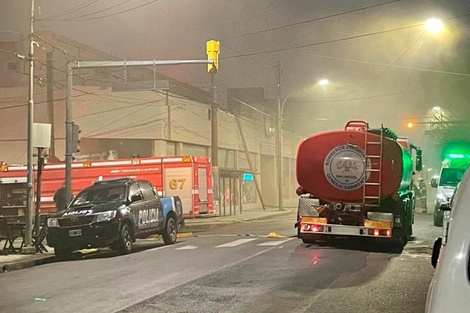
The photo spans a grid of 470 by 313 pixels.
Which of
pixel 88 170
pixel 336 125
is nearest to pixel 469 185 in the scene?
pixel 88 170

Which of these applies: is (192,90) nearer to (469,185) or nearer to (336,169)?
(336,169)

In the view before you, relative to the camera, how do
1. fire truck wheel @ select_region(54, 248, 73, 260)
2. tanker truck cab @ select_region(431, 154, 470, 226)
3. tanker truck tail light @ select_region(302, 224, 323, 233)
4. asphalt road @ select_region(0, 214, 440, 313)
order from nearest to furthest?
asphalt road @ select_region(0, 214, 440, 313) → tanker truck tail light @ select_region(302, 224, 323, 233) → fire truck wheel @ select_region(54, 248, 73, 260) → tanker truck cab @ select_region(431, 154, 470, 226)

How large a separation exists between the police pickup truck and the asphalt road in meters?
0.54

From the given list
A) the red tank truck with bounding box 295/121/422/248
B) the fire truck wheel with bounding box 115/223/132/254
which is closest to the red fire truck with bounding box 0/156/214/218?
the fire truck wheel with bounding box 115/223/132/254

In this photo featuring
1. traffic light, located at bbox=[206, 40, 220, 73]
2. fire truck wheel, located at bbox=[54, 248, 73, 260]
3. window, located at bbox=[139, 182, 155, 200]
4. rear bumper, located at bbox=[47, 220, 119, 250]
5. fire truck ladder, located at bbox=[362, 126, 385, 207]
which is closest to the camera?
fire truck ladder, located at bbox=[362, 126, 385, 207]

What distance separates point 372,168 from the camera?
47.5 feet

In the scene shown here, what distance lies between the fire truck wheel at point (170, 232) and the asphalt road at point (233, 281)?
1.97 m

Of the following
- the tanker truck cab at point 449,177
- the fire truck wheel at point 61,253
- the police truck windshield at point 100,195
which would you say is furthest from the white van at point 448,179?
the fire truck wheel at point 61,253

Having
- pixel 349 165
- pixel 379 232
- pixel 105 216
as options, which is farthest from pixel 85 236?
pixel 379 232

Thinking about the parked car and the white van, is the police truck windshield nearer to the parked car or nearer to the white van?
the white van

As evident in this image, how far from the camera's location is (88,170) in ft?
97.8

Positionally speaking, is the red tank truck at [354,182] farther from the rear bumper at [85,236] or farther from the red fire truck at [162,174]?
the red fire truck at [162,174]

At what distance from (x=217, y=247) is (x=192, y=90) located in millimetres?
39846

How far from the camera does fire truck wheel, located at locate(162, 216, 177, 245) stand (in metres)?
18.5
